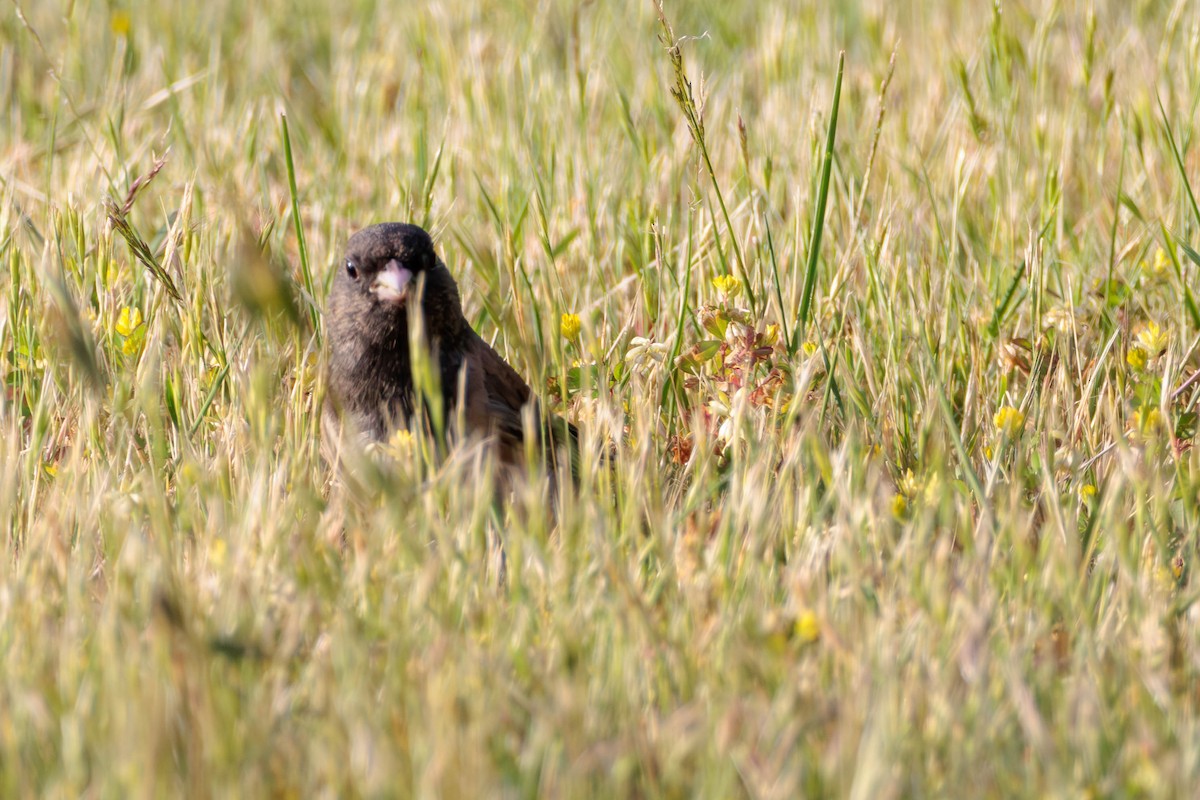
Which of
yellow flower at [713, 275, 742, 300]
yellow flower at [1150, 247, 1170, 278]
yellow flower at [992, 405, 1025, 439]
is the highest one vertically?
yellow flower at [713, 275, 742, 300]

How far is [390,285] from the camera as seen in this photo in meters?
3.07

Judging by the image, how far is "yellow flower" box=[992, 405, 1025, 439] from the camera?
2.92m

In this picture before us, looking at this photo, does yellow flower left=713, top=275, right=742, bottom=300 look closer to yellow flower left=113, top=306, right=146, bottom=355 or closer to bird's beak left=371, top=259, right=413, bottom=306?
bird's beak left=371, top=259, right=413, bottom=306

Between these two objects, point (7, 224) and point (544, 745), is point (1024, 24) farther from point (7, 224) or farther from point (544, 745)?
point (544, 745)

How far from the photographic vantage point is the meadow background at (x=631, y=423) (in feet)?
6.08

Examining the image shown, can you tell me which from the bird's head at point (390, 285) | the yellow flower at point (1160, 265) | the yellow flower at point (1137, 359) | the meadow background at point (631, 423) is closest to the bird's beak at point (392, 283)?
the bird's head at point (390, 285)

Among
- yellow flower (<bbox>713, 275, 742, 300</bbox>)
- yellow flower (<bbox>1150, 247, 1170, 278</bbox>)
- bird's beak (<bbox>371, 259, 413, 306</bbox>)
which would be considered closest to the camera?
bird's beak (<bbox>371, 259, 413, 306</bbox>)

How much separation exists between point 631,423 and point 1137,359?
107 cm

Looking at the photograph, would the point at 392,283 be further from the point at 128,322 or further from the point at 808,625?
the point at 808,625

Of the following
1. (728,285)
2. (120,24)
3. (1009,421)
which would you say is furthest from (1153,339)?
(120,24)

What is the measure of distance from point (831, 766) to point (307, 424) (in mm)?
1684

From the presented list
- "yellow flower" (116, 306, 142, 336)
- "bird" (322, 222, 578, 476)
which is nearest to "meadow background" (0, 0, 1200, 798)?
"yellow flower" (116, 306, 142, 336)

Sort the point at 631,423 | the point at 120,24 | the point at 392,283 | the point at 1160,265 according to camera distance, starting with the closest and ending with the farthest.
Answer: the point at 392,283 → the point at 631,423 → the point at 1160,265 → the point at 120,24

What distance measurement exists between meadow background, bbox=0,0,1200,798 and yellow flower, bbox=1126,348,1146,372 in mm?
24
